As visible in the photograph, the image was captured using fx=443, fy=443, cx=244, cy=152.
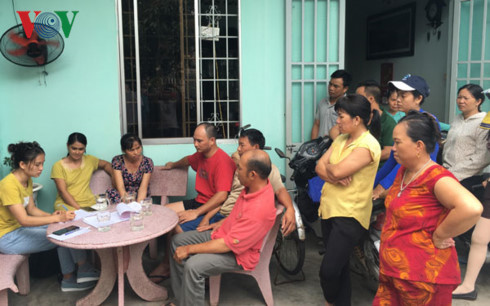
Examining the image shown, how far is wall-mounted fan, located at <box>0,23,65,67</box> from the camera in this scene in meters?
3.90

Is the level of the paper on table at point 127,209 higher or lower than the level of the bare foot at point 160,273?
higher

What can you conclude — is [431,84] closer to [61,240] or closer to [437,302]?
[437,302]

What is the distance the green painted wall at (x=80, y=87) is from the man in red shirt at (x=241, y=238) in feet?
5.89

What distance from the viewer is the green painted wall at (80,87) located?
13.5 ft

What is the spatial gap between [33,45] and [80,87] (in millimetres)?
539

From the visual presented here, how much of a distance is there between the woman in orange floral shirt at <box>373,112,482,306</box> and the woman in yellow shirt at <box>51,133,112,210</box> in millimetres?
2798

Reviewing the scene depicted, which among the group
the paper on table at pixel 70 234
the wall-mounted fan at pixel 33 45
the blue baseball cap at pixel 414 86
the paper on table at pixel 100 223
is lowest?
the paper on table at pixel 70 234

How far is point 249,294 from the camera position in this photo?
343 cm

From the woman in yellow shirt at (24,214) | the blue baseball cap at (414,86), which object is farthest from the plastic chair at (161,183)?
the blue baseball cap at (414,86)

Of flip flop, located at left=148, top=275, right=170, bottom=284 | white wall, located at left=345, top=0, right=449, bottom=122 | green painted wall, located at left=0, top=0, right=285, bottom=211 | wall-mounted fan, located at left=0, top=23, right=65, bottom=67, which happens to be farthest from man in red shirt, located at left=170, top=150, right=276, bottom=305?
A: white wall, located at left=345, top=0, right=449, bottom=122

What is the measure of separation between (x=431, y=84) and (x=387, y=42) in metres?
1.44

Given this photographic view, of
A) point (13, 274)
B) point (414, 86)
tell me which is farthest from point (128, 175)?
point (414, 86)

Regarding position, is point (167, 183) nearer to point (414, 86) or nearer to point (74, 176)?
point (74, 176)

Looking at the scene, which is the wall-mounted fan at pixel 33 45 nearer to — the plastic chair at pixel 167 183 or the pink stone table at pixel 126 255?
the plastic chair at pixel 167 183
